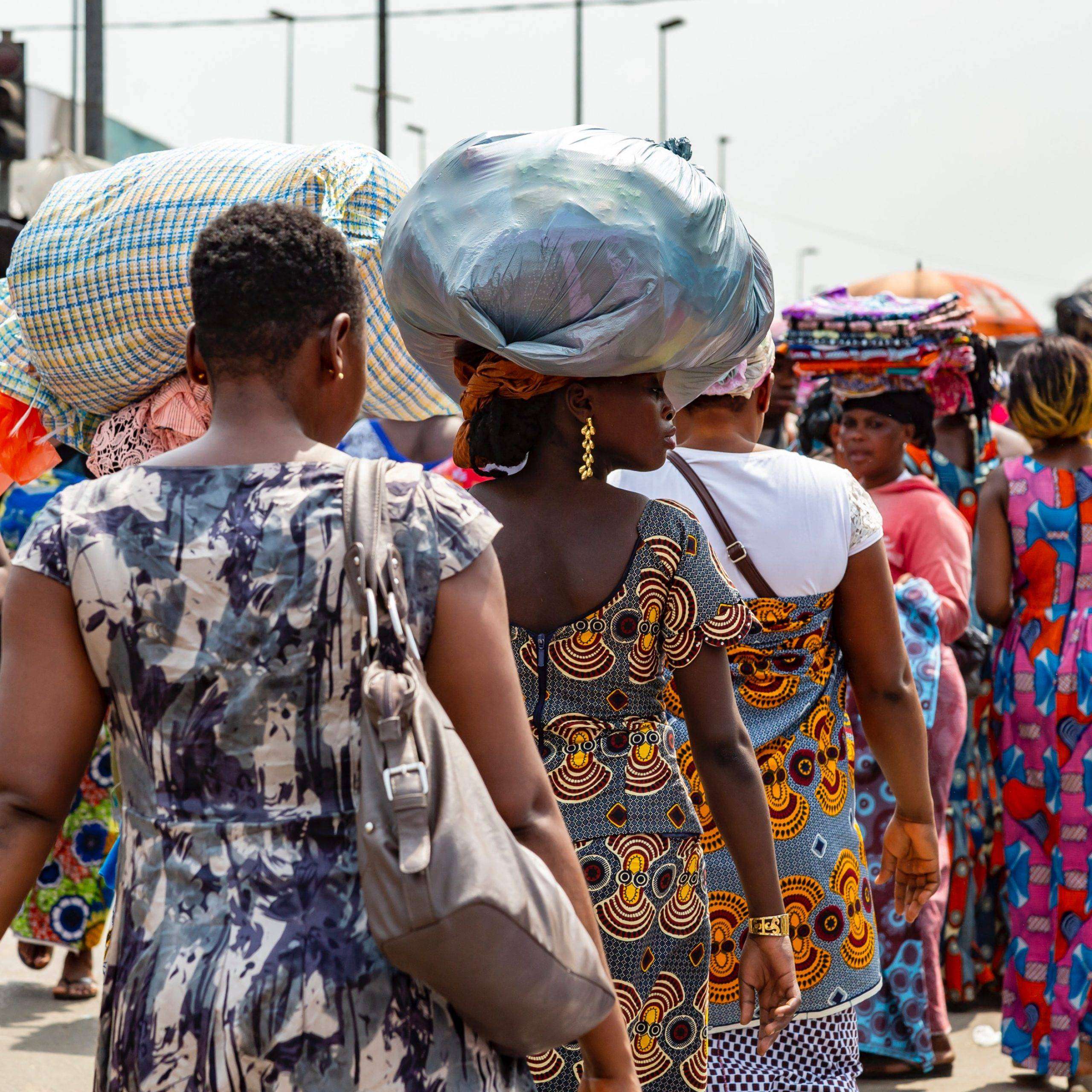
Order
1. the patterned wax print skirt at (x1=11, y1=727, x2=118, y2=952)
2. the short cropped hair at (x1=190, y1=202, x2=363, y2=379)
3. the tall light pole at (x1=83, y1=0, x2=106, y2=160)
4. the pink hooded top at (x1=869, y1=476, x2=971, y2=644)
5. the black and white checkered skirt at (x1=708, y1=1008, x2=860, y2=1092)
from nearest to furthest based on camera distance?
the short cropped hair at (x1=190, y1=202, x2=363, y2=379), the black and white checkered skirt at (x1=708, y1=1008, x2=860, y2=1092), the pink hooded top at (x1=869, y1=476, x2=971, y2=644), the patterned wax print skirt at (x1=11, y1=727, x2=118, y2=952), the tall light pole at (x1=83, y1=0, x2=106, y2=160)

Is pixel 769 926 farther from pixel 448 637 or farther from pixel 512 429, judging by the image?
pixel 448 637

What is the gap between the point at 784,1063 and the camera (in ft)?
10.0

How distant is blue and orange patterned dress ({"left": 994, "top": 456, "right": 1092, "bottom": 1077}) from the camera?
482cm

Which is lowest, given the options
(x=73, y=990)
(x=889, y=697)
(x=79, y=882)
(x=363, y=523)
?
(x=73, y=990)

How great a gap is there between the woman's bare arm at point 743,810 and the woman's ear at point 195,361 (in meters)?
0.97

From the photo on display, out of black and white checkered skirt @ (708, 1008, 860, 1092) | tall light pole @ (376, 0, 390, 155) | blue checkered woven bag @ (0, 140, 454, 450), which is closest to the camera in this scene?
blue checkered woven bag @ (0, 140, 454, 450)

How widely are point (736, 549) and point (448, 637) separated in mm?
1432

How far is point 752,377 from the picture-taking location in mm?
3242

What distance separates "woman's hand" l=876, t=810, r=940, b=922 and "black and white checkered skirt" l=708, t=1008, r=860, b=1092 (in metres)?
0.34

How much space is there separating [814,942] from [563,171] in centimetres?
164

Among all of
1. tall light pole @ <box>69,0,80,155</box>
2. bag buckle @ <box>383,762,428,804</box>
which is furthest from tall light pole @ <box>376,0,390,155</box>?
bag buckle @ <box>383,762,428,804</box>

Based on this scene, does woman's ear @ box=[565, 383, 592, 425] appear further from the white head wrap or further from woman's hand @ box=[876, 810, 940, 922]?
woman's hand @ box=[876, 810, 940, 922]

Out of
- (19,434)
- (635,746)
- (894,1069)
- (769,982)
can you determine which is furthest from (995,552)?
(19,434)

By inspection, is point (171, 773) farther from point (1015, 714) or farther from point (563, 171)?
point (1015, 714)
